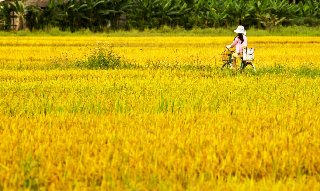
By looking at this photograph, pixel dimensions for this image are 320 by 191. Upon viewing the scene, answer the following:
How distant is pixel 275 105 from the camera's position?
282 inches

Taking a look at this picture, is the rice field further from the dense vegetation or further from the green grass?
the dense vegetation

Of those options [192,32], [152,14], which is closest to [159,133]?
[192,32]

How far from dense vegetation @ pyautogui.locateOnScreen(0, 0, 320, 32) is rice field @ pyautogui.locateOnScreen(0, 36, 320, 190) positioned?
1963 cm

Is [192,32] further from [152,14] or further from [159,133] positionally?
[159,133]

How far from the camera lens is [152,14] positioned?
30.7 meters

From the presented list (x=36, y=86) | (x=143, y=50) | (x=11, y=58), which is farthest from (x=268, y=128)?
(x=143, y=50)

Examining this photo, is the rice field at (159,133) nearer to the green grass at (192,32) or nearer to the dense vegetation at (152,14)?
the green grass at (192,32)

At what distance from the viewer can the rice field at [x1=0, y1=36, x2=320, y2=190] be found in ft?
12.8

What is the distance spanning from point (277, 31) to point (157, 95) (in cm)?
2309

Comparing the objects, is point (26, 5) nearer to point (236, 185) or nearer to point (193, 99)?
point (193, 99)

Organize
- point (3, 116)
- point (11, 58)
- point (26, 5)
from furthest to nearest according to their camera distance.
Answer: point (26, 5) < point (11, 58) < point (3, 116)

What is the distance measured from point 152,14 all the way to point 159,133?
2576 cm

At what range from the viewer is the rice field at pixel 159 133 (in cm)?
389

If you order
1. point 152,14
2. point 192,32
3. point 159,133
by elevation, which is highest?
point 152,14
